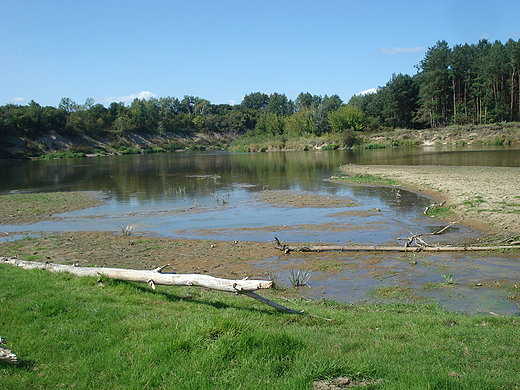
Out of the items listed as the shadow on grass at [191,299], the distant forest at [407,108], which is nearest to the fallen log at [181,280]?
the shadow on grass at [191,299]

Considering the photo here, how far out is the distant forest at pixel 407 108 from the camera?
84250 mm

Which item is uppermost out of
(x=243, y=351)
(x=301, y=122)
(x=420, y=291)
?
(x=301, y=122)

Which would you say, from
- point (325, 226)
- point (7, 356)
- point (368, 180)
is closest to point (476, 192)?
point (325, 226)

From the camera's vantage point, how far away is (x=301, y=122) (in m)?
125

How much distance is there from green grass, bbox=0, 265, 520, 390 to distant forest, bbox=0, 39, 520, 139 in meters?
88.5

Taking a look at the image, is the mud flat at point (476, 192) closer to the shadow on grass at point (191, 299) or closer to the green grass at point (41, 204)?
the shadow on grass at point (191, 299)

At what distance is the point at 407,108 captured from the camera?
105 meters

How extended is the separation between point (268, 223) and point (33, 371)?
15.0m

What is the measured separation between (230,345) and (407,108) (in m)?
109


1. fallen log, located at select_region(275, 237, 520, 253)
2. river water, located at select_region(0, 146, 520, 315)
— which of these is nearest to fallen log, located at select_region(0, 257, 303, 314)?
river water, located at select_region(0, 146, 520, 315)

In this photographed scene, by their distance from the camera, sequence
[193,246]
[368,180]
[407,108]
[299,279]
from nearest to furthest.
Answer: [299,279] < [193,246] < [368,180] < [407,108]

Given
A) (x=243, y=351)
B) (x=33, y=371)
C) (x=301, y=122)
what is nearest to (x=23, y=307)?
(x=33, y=371)

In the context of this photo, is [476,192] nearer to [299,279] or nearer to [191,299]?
[299,279]

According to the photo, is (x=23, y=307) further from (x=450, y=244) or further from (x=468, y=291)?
(x=450, y=244)
